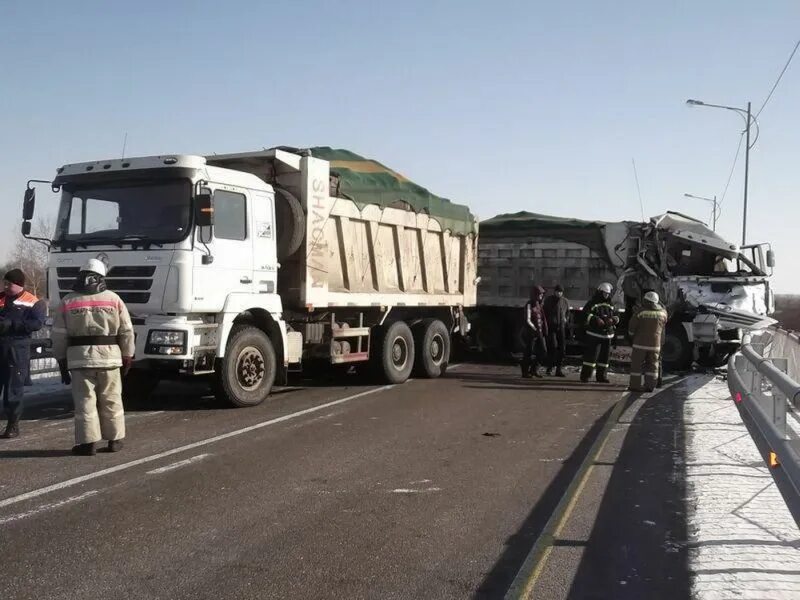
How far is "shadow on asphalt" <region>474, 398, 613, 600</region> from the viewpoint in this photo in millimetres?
4023

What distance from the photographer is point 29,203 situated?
9055mm

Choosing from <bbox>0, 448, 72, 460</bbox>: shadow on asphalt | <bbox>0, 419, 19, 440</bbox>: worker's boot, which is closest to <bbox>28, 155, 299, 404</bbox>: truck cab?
<bbox>0, 419, 19, 440</bbox>: worker's boot

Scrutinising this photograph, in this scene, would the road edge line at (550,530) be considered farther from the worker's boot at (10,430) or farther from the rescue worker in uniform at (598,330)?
the worker's boot at (10,430)

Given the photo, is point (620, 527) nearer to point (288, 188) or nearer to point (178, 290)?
point (178, 290)

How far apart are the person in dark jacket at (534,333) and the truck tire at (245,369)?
5.31 m

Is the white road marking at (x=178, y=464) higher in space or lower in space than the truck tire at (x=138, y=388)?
lower

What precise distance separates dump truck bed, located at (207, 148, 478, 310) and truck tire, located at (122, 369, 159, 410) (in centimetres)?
200

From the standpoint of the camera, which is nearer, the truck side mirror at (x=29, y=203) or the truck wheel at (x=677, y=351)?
the truck side mirror at (x=29, y=203)

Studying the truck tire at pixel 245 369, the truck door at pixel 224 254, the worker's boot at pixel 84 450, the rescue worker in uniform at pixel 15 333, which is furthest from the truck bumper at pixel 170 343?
A: the worker's boot at pixel 84 450

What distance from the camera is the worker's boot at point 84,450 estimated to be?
673 centimetres

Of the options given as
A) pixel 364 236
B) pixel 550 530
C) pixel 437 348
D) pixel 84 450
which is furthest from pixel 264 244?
pixel 550 530

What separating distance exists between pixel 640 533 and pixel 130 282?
19.6 feet

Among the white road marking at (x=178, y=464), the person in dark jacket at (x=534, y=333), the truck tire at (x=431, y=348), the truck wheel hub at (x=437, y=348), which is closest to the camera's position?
the white road marking at (x=178, y=464)

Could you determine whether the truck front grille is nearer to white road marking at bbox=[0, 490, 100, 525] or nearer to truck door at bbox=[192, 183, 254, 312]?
truck door at bbox=[192, 183, 254, 312]
